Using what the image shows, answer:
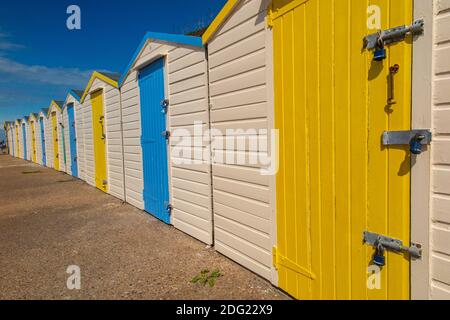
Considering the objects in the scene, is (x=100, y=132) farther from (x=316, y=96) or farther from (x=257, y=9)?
(x=316, y=96)

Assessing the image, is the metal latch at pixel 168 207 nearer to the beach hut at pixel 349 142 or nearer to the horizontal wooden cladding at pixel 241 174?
the horizontal wooden cladding at pixel 241 174

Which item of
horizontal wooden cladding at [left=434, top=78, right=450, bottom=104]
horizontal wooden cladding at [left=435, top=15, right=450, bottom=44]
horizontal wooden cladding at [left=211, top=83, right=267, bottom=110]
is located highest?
horizontal wooden cladding at [left=435, top=15, right=450, bottom=44]

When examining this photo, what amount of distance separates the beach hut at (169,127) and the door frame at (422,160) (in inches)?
109

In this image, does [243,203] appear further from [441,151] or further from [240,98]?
[441,151]

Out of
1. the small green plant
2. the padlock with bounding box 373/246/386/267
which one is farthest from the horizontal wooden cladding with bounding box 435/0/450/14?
the small green plant

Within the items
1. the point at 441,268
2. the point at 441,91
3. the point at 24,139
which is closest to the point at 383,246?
the point at 441,268

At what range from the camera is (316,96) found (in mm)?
2537

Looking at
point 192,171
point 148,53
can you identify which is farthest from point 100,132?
point 192,171

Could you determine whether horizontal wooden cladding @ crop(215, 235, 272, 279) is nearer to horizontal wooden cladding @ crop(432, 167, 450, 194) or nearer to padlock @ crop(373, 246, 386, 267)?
padlock @ crop(373, 246, 386, 267)

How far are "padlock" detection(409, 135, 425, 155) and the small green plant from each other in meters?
2.37

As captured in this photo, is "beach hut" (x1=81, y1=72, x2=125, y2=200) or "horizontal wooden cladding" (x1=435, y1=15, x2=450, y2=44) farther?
"beach hut" (x1=81, y1=72, x2=125, y2=200)

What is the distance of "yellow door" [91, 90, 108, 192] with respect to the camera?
880 cm

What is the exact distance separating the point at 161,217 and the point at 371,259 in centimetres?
428

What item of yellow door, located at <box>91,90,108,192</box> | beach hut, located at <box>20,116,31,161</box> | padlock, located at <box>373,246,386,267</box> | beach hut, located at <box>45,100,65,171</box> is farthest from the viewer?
beach hut, located at <box>20,116,31,161</box>
